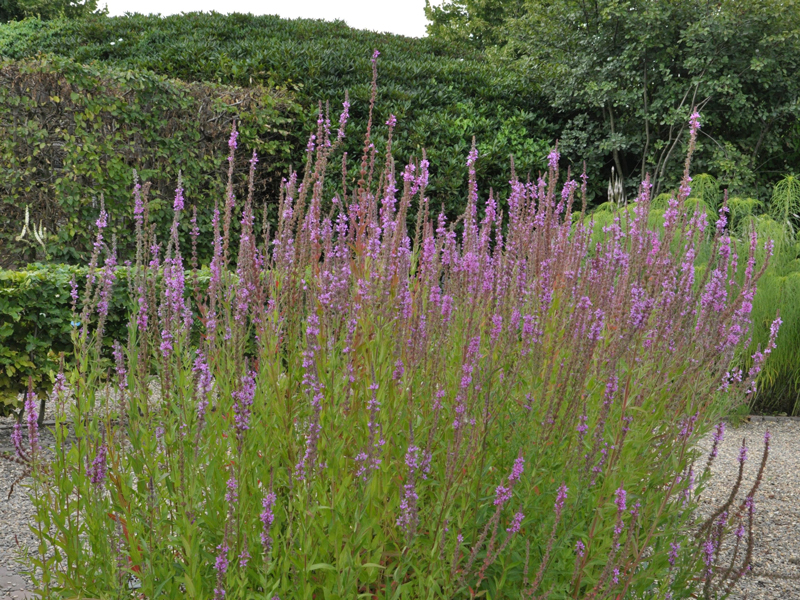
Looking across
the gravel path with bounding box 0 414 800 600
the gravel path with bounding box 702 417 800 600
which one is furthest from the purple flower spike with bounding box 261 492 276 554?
the gravel path with bounding box 702 417 800 600

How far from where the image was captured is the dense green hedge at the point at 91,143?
7270 mm

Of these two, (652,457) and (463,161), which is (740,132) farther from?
(652,457)

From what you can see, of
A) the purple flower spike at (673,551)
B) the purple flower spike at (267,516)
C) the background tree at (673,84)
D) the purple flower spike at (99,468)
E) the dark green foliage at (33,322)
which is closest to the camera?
the purple flower spike at (267,516)

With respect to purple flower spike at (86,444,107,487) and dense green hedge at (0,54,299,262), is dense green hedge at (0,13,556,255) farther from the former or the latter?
purple flower spike at (86,444,107,487)

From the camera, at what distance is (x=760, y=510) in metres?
4.63

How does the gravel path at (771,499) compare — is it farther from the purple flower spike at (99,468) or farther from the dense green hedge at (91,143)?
the dense green hedge at (91,143)

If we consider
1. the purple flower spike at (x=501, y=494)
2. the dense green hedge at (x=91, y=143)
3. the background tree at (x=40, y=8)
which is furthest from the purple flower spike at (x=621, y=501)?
the background tree at (x=40, y=8)

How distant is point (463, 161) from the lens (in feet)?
29.9

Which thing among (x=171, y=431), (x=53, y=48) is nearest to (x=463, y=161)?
(x=171, y=431)

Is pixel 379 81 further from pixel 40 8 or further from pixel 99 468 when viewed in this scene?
pixel 40 8

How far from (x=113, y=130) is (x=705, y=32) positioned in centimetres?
812

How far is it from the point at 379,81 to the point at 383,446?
871 centimetres

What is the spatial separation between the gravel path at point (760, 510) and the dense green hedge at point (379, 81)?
4.38m

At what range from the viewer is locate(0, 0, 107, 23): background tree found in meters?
24.2
